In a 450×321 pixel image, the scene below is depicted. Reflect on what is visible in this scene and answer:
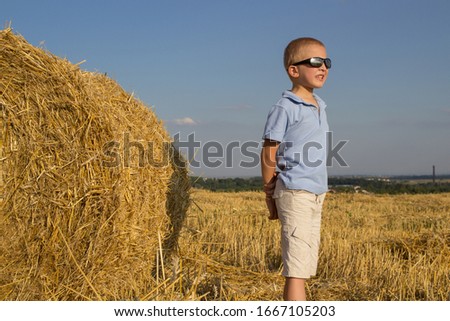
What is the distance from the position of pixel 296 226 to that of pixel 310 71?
1063mm

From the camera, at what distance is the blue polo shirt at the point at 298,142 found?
3742 mm

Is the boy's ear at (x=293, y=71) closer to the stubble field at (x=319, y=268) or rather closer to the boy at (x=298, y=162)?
the boy at (x=298, y=162)

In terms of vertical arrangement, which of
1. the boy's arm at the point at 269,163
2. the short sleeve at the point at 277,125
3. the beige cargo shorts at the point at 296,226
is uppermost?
the short sleeve at the point at 277,125

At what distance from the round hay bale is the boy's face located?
5.33 ft

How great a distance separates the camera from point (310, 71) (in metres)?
3.86

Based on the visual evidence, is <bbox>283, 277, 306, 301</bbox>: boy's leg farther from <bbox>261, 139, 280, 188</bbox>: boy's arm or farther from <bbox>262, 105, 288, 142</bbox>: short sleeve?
<bbox>262, 105, 288, 142</bbox>: short sleeve

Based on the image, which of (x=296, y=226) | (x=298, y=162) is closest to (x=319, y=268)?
(x=296, y=226)

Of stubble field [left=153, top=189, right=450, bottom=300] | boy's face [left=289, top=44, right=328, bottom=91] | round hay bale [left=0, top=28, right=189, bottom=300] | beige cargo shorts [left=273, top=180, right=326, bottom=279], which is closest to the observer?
beige cargo shorts [left=273, top=180, right=326, bottom=279]

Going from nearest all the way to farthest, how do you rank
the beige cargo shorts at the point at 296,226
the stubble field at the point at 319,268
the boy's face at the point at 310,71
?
1. the beige cargo shorts at the point at 296,226
2. the boy's face at the point at 310,71
3. the stubble field at the point at 319,268

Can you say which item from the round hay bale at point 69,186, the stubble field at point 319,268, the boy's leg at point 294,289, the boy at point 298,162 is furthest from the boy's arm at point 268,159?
the round hay bale at point 69,186

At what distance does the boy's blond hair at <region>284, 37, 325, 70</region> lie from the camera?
3.88 m

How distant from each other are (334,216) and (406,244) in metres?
3.72

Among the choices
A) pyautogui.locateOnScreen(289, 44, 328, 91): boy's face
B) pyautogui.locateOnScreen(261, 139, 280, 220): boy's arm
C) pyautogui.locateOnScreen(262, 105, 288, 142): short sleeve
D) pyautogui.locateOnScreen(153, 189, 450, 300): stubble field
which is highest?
pyautogui.locateOnScreen(289, 44, 328, 91): boy's face

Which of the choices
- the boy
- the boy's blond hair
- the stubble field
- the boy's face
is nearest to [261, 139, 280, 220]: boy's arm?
the boy
